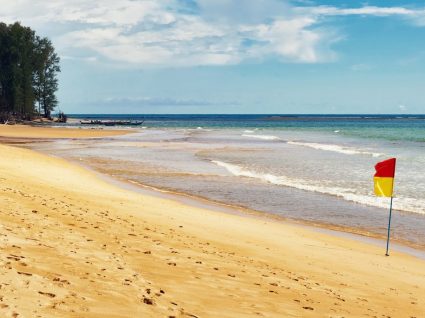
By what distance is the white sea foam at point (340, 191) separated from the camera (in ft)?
60.3

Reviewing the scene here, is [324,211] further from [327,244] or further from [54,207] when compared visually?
[54,207]

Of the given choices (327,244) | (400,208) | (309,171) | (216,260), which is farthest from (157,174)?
(216,260)

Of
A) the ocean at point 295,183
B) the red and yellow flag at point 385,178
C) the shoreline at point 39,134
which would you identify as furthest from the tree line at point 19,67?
the red and yellow flag at point 385,178

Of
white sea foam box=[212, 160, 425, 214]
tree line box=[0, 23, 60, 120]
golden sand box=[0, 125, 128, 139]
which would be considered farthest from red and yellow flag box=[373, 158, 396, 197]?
tree line box=[0, 23, 60, 120]

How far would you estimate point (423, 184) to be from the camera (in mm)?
23750

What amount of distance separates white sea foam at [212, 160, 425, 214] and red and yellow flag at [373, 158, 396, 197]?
5582mm

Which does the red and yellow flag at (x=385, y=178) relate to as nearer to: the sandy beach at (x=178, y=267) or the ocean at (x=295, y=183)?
the sandy beach at (x=178, y=267)

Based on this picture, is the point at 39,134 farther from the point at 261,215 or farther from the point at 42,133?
the point at 261,215

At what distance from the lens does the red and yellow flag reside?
40.8 ft

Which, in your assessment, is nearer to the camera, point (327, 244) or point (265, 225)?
point (327, 244)

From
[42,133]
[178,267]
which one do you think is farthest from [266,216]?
[42,133]

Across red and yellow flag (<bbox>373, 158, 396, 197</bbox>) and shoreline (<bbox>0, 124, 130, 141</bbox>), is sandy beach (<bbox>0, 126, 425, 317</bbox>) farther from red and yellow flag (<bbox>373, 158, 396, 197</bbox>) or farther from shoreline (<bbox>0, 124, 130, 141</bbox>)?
shoreline (<bbox>0, 124, 130, 141</bbox>)

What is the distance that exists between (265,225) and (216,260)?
5.62 meters

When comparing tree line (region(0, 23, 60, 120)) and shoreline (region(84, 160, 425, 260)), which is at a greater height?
tree line (region(0, 23, 60, 120))
